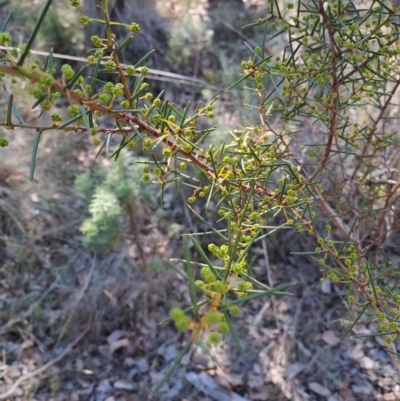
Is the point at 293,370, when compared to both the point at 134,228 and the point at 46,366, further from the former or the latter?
the point at 46,366

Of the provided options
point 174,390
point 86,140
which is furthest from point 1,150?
point 174,390

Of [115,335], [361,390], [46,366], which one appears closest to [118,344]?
[115,335]

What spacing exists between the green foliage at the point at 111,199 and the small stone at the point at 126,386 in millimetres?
636

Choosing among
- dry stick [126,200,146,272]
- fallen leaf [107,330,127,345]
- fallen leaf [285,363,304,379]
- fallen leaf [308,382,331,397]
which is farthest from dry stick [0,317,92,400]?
fallen leaf [308,382,331,397]

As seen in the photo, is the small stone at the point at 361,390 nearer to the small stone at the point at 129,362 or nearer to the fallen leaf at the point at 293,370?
the fallen leaf at the point at 293,370

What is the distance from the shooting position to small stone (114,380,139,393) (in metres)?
1.84

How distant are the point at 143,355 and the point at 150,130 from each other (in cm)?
156

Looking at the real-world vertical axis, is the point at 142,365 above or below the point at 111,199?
below

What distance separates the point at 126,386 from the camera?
72.9 inches

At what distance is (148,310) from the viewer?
2066 millimetres

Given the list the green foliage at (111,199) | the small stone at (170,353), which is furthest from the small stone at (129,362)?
the green foliage at (111,199)

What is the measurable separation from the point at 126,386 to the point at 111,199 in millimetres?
846

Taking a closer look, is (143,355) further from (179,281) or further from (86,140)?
(86,140)

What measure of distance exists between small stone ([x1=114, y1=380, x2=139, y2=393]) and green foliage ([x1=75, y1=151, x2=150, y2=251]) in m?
0.64
